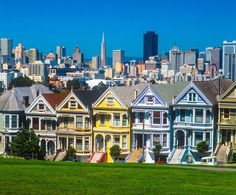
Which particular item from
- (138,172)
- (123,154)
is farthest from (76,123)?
(138,172)

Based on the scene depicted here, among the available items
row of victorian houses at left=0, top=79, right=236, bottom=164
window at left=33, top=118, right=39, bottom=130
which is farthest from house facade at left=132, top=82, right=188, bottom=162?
window at left=33, top=118, right=39, bottom=130

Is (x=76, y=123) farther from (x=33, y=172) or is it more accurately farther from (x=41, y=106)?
(x=33, y=172)

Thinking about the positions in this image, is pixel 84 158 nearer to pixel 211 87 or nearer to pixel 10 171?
pixel 211 87

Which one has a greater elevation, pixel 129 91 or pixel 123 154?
pixel 129 91

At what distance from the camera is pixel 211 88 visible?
2021 inches

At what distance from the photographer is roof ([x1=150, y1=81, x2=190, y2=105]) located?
50.5 metres

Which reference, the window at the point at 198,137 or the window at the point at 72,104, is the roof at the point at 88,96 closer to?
the window at the point at 72,104

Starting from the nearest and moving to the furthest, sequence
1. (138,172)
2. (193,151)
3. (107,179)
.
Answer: (107,179)
(138,172)
(193,151)

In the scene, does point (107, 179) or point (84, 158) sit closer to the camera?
point (107, 179)

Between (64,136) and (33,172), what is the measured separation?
2600 cm

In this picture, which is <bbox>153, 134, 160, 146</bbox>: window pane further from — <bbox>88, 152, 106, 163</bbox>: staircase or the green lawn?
the green lawn

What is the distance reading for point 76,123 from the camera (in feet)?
173

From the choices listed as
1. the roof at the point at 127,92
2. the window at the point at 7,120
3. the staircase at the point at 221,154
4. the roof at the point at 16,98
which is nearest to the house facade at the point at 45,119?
the roof at the point at 16,98

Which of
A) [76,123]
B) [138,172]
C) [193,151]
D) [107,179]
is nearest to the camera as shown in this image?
[107,179]
